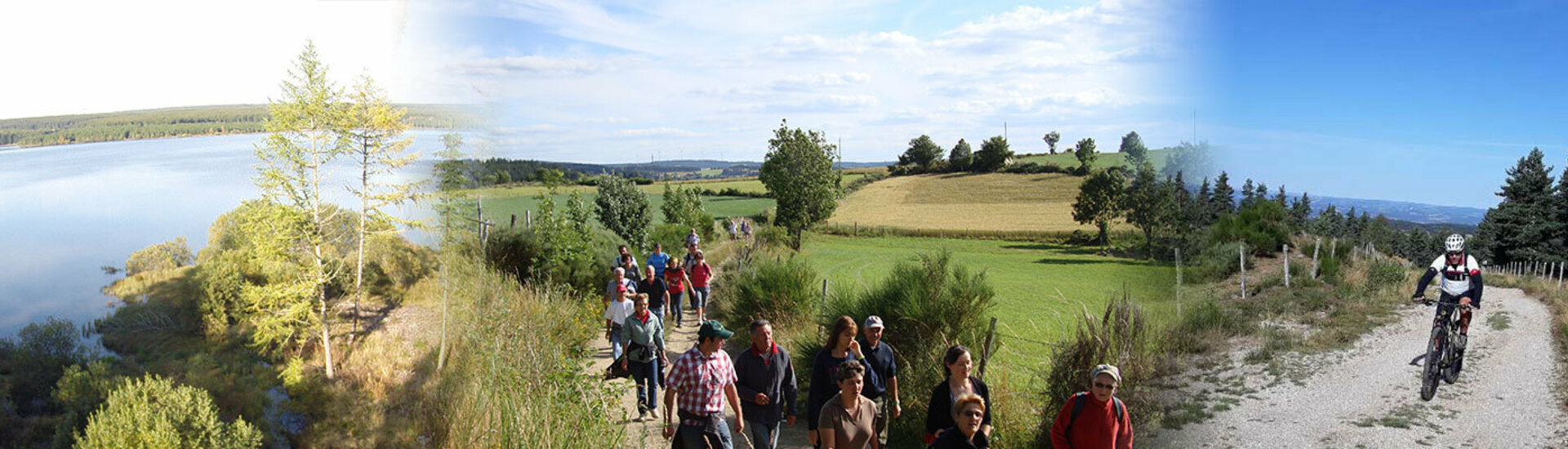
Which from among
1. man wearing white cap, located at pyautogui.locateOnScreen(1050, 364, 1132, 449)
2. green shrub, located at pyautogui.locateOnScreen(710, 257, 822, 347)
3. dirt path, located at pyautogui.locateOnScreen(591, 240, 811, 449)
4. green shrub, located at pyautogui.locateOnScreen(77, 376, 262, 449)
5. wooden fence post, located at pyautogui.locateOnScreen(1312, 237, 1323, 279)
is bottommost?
green shrub, located at pyautogui.locateOnScreen(77, 376, 262, 449)

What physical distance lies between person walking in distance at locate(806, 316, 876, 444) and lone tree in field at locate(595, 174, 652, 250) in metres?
15.4

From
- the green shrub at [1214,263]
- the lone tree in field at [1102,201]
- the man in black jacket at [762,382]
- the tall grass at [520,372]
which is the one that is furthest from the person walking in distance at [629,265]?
the green shrub at [1214,263]

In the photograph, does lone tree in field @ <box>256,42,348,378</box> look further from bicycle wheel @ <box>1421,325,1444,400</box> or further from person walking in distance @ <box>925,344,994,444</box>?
bicycle wheel @ <box>1421,325,1444,400</box>

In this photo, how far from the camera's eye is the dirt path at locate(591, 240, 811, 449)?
18.9 ft

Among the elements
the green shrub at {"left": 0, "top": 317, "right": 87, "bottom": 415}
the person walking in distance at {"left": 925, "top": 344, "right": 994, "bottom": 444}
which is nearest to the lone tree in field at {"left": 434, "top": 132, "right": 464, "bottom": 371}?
the green shrub at {"left": 0, "top": 317, "right": 87, "bottom": 415}

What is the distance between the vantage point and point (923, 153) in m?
45.2

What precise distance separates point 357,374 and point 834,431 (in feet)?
41.5

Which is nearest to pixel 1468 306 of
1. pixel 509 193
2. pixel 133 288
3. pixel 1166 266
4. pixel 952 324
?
pixel 1166 266

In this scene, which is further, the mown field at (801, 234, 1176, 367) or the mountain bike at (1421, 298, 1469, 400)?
the mown field at (801, 234, 1176, 367)

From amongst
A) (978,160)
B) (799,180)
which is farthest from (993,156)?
(799,180)

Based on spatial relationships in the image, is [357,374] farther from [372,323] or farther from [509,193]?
[509,193]

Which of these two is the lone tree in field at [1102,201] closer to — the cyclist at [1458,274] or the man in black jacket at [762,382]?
the cyclist at [1458,274]

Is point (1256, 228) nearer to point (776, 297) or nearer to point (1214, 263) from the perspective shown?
point (1214, 263)

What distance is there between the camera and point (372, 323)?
13695 millimetres
